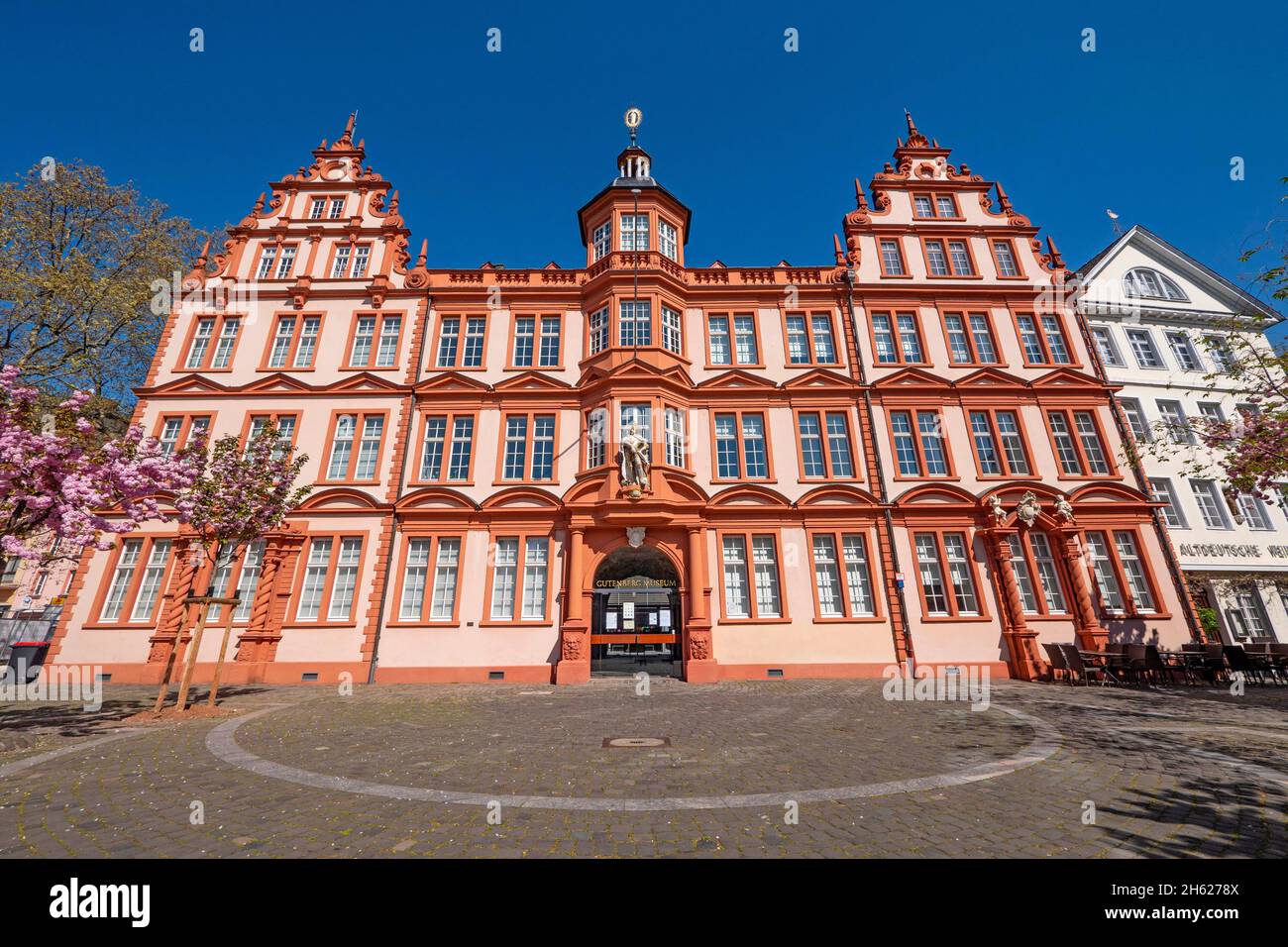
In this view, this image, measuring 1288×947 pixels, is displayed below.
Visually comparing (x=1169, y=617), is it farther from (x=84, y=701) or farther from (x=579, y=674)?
(x=84, y=701)

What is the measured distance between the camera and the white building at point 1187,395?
19.9 metres

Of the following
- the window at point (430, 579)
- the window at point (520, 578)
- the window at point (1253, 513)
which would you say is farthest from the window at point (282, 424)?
the window at point (1253, 513)

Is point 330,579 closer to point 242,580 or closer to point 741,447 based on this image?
point 242,580

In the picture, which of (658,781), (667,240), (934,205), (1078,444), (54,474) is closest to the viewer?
(658,781)

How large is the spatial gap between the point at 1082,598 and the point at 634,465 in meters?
15.4

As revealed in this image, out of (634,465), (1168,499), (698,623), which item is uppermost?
(634,465)

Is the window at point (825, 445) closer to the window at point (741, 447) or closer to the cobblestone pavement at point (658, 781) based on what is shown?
the window at point (741, 447)

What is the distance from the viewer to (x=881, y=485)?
61.4 feet

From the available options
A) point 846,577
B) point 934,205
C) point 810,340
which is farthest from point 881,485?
point 934,205

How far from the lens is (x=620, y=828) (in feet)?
15.3

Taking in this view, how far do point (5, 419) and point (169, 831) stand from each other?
26.2 feet

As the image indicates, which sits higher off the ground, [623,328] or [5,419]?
[623,328]

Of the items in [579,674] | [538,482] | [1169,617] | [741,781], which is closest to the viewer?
[741,781]

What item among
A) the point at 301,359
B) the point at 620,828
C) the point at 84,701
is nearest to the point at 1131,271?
the point at 620,828
